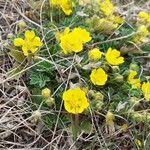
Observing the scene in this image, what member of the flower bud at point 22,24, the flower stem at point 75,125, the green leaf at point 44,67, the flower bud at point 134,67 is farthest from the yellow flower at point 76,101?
the flower bud at point 22,24

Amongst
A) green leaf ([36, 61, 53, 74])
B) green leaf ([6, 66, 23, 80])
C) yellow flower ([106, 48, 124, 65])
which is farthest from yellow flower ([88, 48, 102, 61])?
green leaf ([6, 66, 23, 80])

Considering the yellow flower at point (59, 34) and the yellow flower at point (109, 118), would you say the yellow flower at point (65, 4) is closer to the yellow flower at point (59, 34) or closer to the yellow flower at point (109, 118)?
the yellow flower at point (59, 34)

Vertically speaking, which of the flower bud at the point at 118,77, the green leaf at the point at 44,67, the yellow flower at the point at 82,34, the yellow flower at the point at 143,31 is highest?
the yellow flower at the point at 82,34

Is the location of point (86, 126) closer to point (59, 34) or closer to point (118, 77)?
point (118, 77)

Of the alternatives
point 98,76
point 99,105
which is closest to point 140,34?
point 98,76

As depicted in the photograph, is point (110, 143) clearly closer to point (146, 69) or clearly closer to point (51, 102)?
point (51, 102)

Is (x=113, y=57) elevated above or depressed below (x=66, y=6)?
below

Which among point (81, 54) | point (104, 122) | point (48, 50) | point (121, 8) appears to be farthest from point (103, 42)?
point (121, 8)
